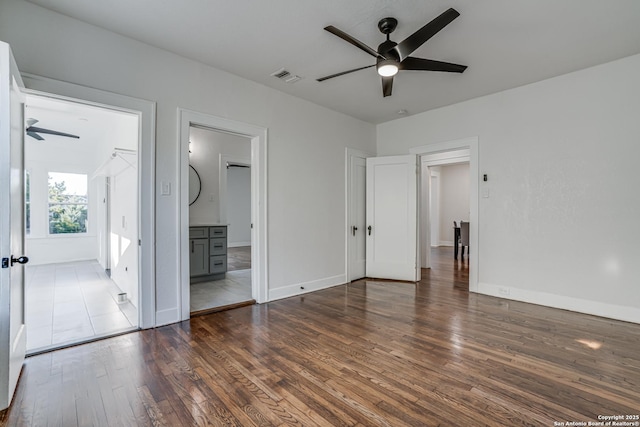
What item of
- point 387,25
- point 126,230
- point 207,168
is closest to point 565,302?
point 387,25

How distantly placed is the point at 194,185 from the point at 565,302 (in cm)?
569

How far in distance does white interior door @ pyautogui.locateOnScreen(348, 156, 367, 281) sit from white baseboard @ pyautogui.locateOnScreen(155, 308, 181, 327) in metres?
2.81

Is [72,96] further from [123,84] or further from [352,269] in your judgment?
[352,269]

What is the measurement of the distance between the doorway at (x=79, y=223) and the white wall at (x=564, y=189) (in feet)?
14.8

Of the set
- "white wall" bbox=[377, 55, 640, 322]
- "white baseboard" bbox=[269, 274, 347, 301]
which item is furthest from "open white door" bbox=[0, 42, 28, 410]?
"white wall" bbox=[377, 55, 640, 322]

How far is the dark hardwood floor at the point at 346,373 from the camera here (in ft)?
5.65

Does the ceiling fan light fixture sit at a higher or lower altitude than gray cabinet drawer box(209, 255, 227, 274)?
higher

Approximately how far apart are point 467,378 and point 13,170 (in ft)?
11.0

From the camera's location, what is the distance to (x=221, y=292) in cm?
437

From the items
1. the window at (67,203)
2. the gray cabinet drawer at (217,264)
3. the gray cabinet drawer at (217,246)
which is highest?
the window at (67,203)

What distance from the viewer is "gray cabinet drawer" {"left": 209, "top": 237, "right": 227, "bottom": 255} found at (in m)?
5.10

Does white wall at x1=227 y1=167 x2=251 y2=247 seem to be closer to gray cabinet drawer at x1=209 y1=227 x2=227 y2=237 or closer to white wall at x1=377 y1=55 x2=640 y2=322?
gray cabinet drawer at x1=209 y1=227 x2=227 y2=237

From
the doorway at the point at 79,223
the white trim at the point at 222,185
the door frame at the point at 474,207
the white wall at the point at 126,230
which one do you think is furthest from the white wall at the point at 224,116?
the white trim at the point at 222,185

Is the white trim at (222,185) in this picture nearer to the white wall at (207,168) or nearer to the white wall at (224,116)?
the white wall at (207,168)
